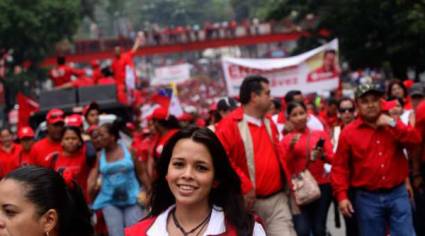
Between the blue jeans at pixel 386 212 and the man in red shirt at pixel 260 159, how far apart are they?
57 cm

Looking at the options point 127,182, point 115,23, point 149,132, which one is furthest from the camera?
point 115,23

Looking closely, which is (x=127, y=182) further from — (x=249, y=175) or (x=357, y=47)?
(x=357, y=47)

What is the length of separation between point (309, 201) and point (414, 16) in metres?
11.4

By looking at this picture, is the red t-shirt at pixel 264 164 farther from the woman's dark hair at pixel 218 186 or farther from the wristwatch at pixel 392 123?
the woman's dark hair at pixel 218 186

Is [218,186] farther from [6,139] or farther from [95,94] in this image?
[95,94]

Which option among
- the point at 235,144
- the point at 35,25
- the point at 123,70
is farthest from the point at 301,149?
the point at 35,25

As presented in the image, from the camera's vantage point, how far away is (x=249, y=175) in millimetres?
6715

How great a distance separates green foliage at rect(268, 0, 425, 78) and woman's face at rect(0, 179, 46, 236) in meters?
18.8

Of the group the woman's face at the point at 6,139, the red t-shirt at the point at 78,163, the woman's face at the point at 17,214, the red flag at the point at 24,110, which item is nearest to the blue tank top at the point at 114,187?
the red t-shirt at the point at 78,163

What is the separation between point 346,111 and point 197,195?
5727 millimetres

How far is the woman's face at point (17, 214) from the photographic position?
3.45 meters

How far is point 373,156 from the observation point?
259 inches

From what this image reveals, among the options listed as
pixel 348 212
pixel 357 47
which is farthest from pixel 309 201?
pixel 357 47

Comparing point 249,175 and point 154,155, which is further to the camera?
point 154,155
